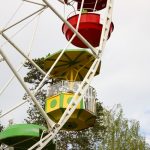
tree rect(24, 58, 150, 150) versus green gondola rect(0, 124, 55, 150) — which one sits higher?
tree rect(24, 58, 150, 150)

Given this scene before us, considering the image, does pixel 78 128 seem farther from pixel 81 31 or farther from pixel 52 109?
pixel 81 31

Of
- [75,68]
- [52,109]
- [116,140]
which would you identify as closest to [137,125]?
[116,140]

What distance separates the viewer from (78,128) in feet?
49.3

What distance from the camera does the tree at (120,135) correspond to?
1069 inches

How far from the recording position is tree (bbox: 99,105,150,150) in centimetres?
2716

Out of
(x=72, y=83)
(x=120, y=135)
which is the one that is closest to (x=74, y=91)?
(x=72, y=83)

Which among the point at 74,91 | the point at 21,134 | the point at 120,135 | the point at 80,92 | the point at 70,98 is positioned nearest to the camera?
the point at 80,92

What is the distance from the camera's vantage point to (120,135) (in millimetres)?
27734

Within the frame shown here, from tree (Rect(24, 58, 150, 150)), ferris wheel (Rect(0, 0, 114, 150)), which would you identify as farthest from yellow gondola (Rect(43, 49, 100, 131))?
tree (Rect(24, 58, 150, 150))

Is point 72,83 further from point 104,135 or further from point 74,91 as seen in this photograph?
point 104,135

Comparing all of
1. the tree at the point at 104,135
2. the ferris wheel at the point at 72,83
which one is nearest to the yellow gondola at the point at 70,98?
the ferris wheel at the point at 72,83

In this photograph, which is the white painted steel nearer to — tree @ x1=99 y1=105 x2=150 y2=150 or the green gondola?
the green gondola

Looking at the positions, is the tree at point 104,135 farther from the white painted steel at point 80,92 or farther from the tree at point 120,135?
the white painted steel at point 80,92

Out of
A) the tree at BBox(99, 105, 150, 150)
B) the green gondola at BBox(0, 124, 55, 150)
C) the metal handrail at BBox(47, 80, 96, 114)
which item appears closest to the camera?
the green gondola at BBox(0, 124, 55, 150)
